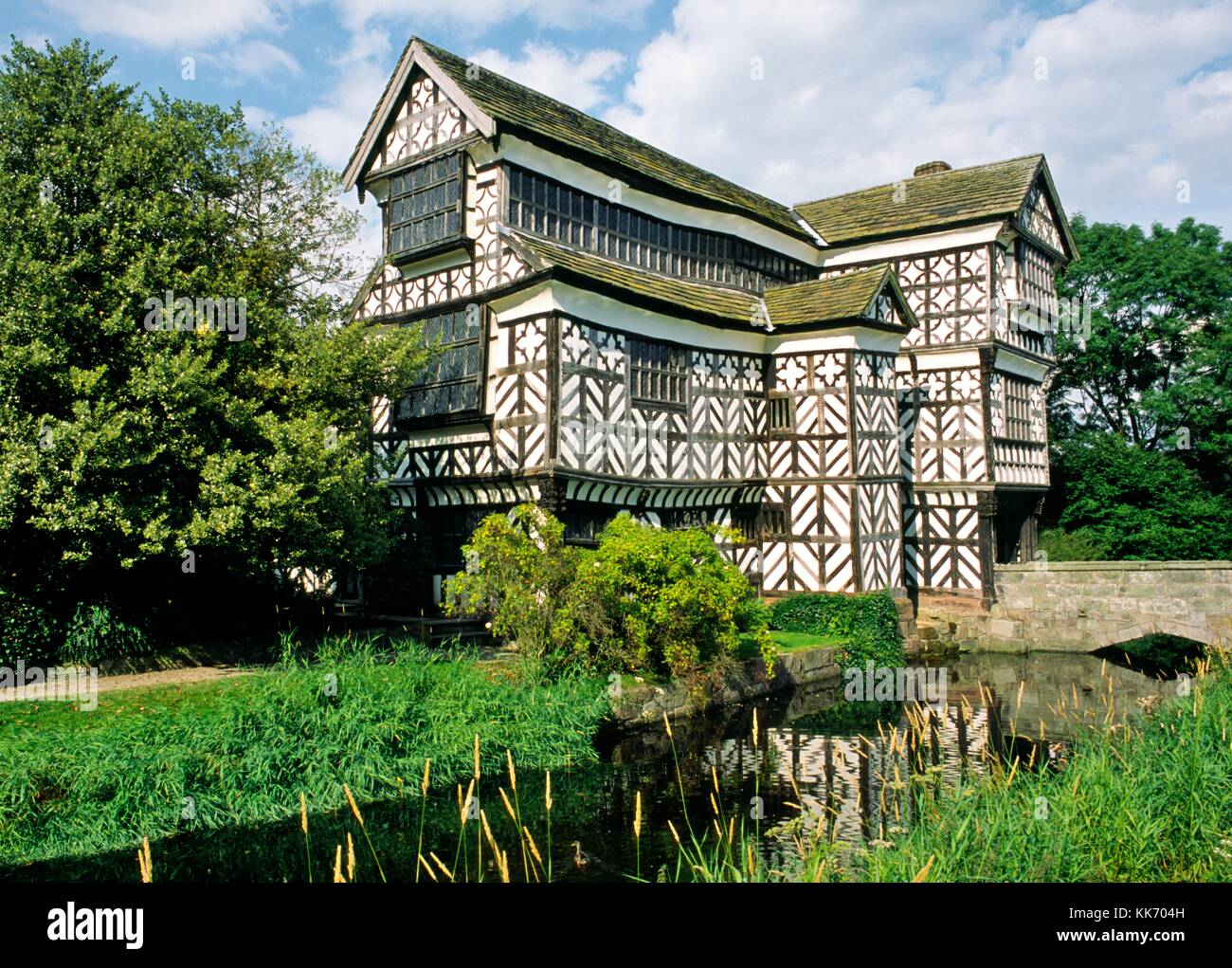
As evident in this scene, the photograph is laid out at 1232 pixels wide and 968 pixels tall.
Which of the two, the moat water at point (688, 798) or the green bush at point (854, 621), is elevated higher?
the green bush at point (854, 621)

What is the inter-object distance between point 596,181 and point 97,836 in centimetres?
1592

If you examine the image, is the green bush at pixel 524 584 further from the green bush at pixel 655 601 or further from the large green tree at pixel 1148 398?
the large green tree at pixel 1148 398

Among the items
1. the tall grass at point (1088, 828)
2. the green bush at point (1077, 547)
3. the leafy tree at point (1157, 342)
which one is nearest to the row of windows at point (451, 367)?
the tall grass at point (1088, 828)

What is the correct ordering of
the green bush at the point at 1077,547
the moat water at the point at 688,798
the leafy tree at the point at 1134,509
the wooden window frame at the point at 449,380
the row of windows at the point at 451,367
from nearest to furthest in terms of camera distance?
the moat water at the point at 688,798, the wooden window frame at the point at 449,380, the row of windows at the point at 451,367, the leafy tree at the point at 1134,509, the green bush at the point at 1077,547

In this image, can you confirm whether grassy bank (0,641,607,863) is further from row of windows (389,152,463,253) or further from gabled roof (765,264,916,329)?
gabled roof (765,264,916,329)

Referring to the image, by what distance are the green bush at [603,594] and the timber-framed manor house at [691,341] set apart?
2.68 meters

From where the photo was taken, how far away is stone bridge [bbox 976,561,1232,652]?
20.7 meters

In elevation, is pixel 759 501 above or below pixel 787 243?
below

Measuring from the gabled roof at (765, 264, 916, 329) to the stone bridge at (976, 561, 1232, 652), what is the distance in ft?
25.5

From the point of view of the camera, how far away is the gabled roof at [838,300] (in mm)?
20513
